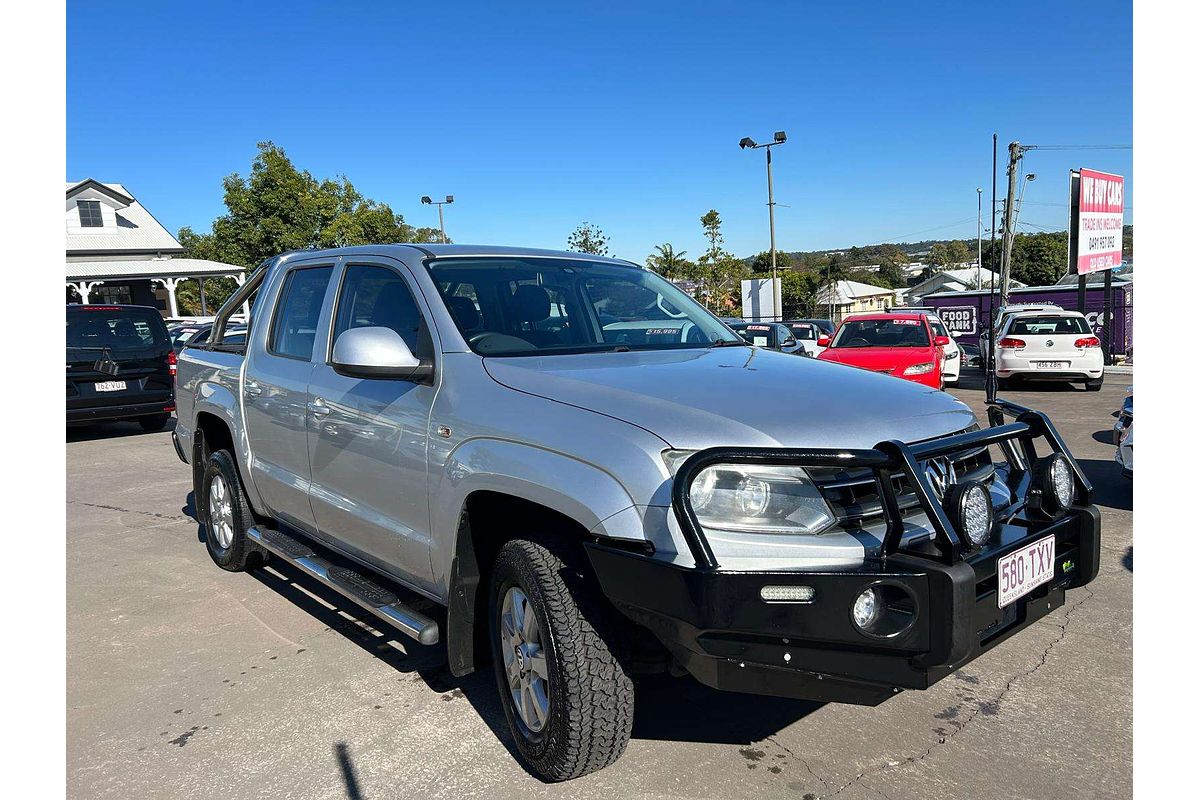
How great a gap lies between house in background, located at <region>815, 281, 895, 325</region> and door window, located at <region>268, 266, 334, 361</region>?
67.8 m

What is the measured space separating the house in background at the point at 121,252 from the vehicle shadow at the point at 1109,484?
31605 millimetres

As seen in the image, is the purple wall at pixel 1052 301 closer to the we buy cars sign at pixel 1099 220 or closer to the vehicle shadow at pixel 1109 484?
the we buy cars sign at pixel 1099 220

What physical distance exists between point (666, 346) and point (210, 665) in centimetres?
257

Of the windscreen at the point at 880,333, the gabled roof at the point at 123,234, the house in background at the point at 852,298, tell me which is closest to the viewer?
the windscreen at the point at 880,333

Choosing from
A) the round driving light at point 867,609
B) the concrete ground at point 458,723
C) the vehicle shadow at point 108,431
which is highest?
the round driving light at point 867,609

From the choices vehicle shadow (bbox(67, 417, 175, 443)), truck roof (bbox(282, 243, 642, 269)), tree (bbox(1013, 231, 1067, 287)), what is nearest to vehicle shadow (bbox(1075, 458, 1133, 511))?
truck roof (bbox(282, 243, 642, 269))

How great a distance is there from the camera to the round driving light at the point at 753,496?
2.58m

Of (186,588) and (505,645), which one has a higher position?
(505,645)

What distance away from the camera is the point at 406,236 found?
5219cm

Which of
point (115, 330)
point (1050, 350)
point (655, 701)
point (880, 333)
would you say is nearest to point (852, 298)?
point (1050, 350)

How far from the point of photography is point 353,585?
12.6 feet

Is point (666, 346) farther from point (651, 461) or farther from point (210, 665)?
point (210, 665)

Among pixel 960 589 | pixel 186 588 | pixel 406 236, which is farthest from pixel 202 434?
pixel 406 236

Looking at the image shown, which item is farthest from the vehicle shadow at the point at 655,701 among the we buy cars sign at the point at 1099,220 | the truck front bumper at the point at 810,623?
Answer: the we buy cars sign at the point at 1099,220
